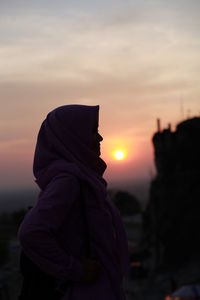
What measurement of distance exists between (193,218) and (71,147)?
24.6m

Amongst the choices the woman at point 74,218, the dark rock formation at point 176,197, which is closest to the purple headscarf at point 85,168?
the woman at point 74,218

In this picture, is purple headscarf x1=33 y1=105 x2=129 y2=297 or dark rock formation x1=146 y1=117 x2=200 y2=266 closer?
purple headscarf x1=33 y1=105 x2=129 y2=297

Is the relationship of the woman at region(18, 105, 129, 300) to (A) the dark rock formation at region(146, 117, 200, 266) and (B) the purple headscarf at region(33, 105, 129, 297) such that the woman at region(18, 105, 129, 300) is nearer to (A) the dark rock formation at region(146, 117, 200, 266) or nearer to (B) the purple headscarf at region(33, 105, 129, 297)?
(B) the purple headscarf at region(33, 105, 129, 297)

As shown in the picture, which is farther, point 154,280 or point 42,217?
point 154,280

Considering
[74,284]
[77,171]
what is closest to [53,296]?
[74,284]

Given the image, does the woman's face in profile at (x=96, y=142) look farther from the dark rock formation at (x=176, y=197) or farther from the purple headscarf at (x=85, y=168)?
the dark rock formation at (x=176, y=197)

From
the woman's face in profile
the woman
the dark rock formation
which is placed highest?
the woman's face in profile

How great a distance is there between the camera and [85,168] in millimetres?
2098

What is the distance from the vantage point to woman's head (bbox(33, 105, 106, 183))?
208 centimetres

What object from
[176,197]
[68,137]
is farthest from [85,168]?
[176,197]

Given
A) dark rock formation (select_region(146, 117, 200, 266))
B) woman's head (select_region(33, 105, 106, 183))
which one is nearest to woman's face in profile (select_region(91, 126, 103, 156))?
woman's head (select_region(33, 105, 106, 183))

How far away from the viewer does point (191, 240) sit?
2519 centimetres

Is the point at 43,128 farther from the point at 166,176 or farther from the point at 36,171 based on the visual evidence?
the point at 166,176

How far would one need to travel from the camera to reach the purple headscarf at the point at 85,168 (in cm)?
205
